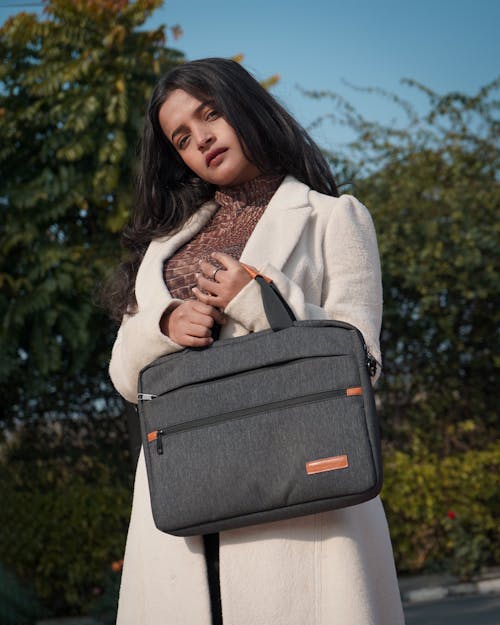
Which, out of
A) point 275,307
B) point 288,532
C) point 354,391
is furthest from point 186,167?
point 288,532

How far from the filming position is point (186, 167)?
2.44 metres

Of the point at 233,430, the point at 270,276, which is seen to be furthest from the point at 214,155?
the point at 233,430

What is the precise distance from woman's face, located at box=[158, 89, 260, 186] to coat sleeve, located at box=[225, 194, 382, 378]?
0.28m

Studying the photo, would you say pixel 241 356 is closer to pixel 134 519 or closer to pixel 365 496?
pixel 365 496

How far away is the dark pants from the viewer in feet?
6.16

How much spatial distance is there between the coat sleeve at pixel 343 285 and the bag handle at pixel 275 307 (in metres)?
0.04

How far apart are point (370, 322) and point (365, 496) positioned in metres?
0.42

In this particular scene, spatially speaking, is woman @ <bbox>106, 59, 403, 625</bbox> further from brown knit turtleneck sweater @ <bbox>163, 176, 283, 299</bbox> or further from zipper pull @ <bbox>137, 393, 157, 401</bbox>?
zipper pull @ <bbox>137, 393, 157, 401</bbox>

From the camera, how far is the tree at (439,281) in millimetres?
7285

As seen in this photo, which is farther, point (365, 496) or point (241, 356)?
point (241, 356)

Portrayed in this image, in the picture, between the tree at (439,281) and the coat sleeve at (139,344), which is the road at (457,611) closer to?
the tree at (439,281)

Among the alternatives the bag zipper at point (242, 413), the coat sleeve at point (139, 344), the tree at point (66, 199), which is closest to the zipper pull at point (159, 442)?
the bag zipper at point (242, 413)

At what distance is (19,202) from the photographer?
19.6 feet

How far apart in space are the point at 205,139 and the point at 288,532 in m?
0.98
